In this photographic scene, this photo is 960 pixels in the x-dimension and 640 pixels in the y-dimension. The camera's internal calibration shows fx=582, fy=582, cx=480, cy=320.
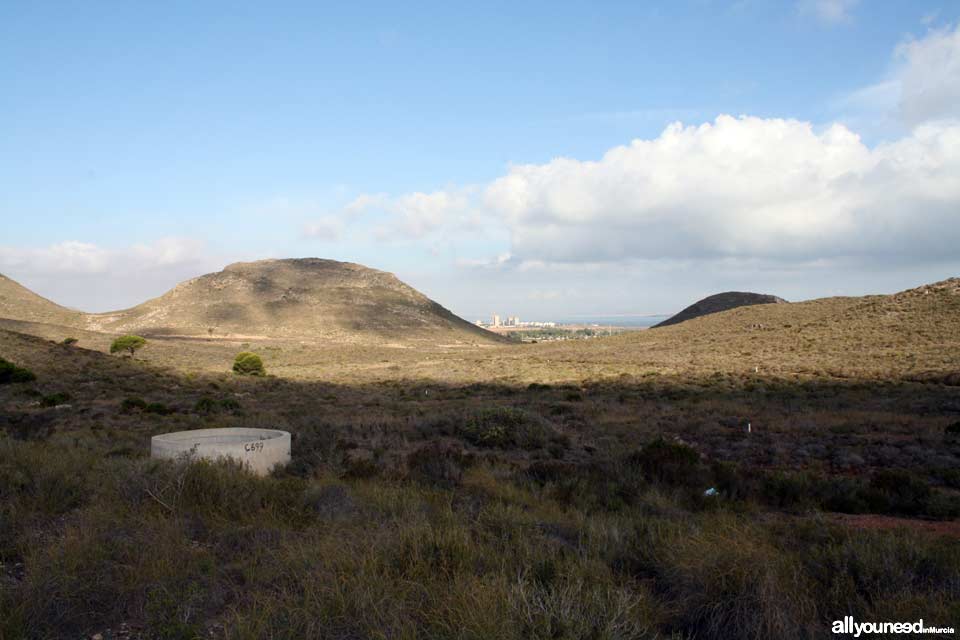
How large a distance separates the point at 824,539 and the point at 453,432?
39.0ft

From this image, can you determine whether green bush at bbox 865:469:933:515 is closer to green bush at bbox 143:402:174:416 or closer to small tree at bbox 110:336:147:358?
green bush at bbox 143:402:174:416

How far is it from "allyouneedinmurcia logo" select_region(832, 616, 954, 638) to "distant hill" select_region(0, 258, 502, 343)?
308 feet

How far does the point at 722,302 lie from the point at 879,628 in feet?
336

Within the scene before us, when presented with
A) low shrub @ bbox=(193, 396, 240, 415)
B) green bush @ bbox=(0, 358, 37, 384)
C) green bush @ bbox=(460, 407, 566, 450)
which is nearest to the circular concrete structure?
green bush @ bbox=(460, 407, 566, 450)

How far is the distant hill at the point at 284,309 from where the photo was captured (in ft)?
314

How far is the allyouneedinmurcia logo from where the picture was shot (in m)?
3.67

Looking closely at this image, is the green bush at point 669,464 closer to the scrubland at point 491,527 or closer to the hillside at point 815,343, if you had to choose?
the scrubland at point 491,527

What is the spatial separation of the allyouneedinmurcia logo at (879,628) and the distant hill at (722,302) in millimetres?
95461

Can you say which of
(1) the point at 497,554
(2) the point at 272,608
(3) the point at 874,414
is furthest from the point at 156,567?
(3) the point at 874,414

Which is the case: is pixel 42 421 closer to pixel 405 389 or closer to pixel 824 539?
pixel 405 389

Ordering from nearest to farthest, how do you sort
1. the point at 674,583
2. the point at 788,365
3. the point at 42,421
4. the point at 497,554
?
the point at 674,583, the point at 497,554, the point at 42,421, the point at 788,365

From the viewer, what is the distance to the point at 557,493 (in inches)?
349

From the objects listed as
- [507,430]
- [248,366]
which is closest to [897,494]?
[507,430]

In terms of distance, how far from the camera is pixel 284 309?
365ft
